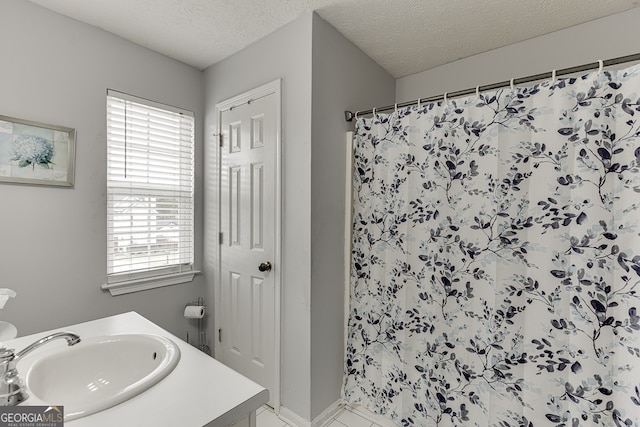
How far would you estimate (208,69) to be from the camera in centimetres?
238

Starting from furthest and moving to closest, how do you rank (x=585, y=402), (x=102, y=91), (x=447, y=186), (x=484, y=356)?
(x=102, y=91) < (x=447, y=186) < (x=484, y=356) < (x=585, y=402)

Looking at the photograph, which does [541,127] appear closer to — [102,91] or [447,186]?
[447,186]

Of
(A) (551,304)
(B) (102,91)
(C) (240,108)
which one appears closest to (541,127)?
(A) (551,304)

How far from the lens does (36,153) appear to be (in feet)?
5.33

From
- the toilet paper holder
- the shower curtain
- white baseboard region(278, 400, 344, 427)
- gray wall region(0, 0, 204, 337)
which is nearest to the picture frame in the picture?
gray wall region(0, 0, 204, 337)

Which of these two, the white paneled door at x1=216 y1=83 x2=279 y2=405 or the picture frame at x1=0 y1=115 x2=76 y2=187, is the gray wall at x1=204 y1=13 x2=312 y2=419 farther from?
the picture frame at x1=0 y1=115 x2=76 y2=187

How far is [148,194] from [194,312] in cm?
94

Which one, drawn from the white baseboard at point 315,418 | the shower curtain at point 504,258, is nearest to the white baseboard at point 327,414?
the white baseboard at point 315,418

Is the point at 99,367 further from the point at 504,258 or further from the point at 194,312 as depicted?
the point at 504,258

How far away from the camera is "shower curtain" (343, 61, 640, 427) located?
1.16 metres

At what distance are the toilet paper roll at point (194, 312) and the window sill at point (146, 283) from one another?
22 centimetres

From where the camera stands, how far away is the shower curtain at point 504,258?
45.8 inches

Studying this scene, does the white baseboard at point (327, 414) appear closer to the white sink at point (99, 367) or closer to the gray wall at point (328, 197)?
the gray wall at point (328, 197)

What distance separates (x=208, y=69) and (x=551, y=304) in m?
2.71
